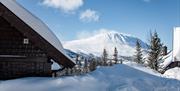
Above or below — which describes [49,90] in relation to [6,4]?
below

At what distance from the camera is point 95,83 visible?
11867 millimetres

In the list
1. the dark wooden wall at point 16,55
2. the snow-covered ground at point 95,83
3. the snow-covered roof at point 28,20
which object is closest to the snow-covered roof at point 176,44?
the snow-covered ground at point 95,83

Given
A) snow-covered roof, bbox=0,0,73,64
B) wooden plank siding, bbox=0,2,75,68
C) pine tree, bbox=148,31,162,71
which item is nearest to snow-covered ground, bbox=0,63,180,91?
wooden plank siding, bbox=0,2,75,68

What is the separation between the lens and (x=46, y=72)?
44.8ft

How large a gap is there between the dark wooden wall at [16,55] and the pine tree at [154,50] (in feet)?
106

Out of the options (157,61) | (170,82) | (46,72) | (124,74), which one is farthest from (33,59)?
(157,61)

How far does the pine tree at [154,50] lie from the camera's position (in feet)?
145

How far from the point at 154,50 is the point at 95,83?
33872 millimetres

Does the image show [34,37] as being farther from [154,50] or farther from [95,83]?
[154,50]

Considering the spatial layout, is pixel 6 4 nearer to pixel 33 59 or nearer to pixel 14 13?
pixel 14 13

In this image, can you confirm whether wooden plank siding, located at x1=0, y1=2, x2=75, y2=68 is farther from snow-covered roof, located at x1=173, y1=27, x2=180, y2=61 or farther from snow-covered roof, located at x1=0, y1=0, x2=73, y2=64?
snow-covered roof, located at x1=173, y1=27, x2=180, y2=61

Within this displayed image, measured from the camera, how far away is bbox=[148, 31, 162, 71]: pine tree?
4406cm

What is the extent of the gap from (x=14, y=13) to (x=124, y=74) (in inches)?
214

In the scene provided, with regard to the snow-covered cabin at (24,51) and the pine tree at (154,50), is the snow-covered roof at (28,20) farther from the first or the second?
the pine tree at (154,50)
